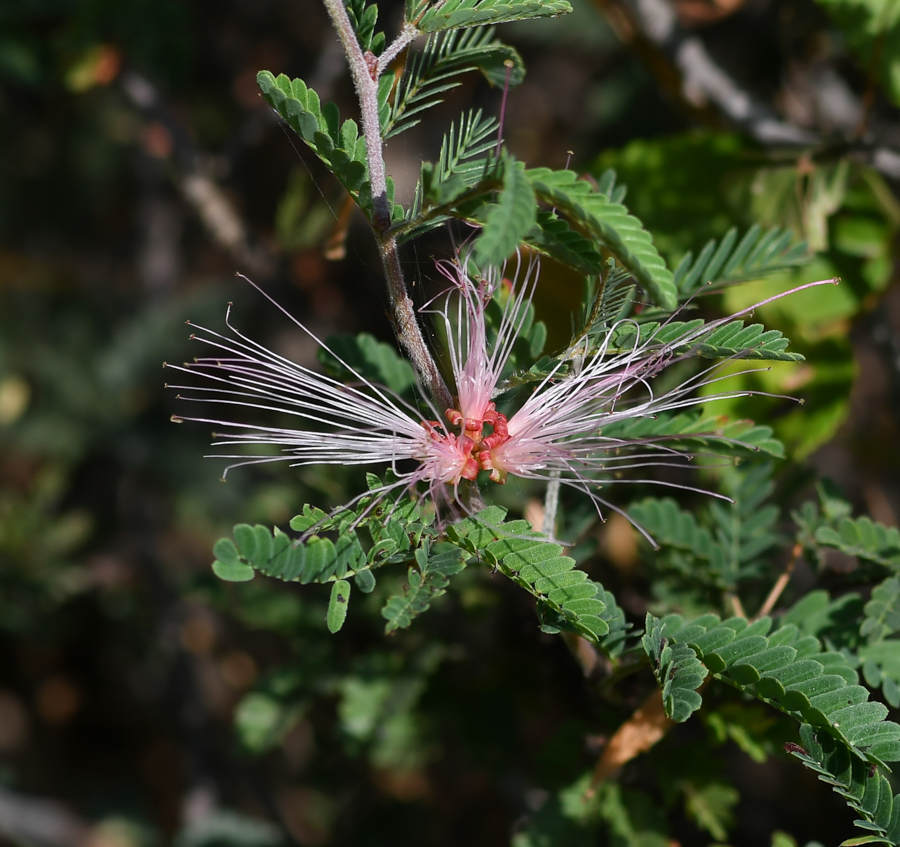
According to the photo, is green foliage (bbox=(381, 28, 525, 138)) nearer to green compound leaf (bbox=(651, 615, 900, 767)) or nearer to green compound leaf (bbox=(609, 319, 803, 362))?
green compound leaf (bbox=(609, 319, 803, 362))

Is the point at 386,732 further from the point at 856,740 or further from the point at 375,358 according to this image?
the point at 856,740

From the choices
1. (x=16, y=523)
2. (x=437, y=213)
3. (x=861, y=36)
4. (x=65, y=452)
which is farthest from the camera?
(x=65, y=452)

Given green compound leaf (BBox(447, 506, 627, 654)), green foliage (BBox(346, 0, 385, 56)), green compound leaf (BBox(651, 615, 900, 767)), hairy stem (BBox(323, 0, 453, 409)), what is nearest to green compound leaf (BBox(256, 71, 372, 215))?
hairy stem (BBox(323, 0, 453, 409))

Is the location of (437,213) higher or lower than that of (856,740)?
higher

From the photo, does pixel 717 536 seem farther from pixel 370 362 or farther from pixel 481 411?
pixel 370 362

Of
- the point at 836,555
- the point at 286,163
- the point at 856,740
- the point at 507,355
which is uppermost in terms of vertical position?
the point at 507,355

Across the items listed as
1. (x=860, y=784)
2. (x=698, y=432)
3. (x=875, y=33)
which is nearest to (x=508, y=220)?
(x=698, y=432)

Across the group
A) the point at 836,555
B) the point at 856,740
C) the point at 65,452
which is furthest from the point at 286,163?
the point at 856,740
